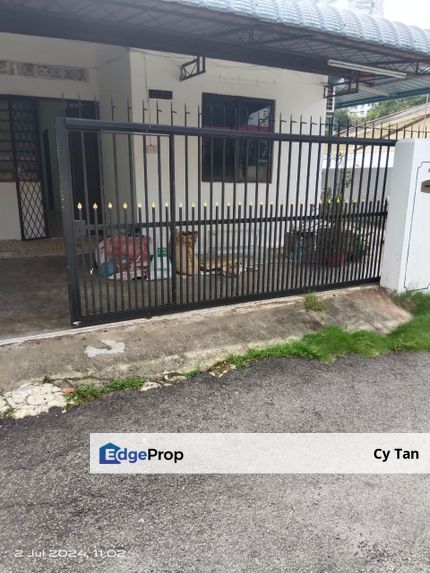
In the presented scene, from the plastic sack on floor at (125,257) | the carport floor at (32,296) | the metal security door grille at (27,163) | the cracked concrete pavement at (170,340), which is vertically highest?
the metal security door grille at (27,163)

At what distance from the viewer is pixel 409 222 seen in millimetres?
5918

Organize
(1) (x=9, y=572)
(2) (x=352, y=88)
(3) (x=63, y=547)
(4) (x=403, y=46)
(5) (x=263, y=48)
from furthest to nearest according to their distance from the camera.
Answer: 1. (2) (x=352, y=88)
2. (5) (x=263, y=48)
3. (4) (x=403, y=46)
4. (3) (x=63, y=547)
5. (1) (x=9, y=572)

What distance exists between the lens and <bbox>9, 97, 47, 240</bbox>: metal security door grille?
8.12 metres

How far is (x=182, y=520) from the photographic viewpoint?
2.53 metres

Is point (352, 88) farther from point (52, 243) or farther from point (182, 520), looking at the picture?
point (182, 520)

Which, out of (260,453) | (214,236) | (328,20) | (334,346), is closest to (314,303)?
(334,346)

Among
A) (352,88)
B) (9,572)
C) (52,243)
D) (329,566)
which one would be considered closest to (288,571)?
(329,566)

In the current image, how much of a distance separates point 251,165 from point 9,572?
714 cm

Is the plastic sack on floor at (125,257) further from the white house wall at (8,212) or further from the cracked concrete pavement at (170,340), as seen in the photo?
the white house wall at (8,212)

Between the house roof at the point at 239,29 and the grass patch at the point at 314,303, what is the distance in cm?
314

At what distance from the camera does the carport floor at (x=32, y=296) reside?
187 inches

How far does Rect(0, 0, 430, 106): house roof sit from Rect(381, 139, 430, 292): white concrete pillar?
1.57m

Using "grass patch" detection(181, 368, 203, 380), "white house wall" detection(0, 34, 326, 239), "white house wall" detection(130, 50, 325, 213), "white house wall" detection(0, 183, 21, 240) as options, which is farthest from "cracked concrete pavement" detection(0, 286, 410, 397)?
"white house wall" detection(0, 183, 21, 240)

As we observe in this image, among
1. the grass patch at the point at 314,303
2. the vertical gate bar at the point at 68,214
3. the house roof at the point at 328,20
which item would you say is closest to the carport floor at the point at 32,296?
the vertical gate bar at the point at 68,214
